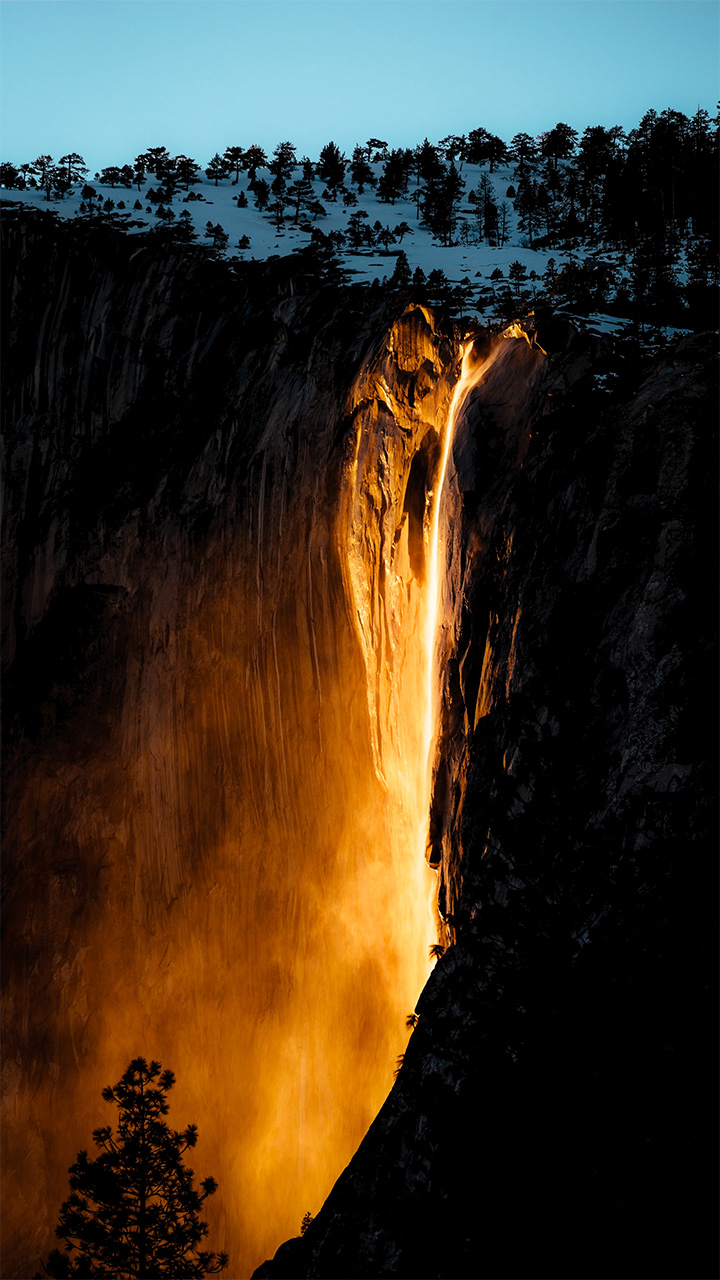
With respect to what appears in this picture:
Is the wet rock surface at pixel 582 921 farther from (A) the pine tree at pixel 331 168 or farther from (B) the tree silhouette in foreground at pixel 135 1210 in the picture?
(A) the pine tree at pixel 331 168

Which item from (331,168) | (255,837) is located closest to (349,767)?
(255,837)

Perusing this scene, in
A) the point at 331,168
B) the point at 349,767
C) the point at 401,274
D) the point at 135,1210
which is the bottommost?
the point at 135,1210

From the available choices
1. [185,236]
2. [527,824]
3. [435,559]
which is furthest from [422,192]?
[527,824]

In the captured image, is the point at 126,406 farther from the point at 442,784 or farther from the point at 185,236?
the point at 442,784

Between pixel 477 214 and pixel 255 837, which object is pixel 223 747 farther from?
pixel 477 214

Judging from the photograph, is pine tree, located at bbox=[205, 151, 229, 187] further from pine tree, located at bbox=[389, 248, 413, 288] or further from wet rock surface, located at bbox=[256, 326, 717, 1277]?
wet rock surface, located at bbox=[256, 326, 717, 1277]

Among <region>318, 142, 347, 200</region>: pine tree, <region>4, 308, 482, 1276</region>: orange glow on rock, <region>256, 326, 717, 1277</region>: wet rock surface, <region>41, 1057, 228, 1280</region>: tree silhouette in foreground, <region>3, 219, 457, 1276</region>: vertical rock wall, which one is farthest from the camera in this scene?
<region>318, 142, 347, 200</region>: pine tree

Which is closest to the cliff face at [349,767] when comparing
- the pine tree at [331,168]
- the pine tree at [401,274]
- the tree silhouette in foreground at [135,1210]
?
the tree silhouette in foreground at [135,1210]

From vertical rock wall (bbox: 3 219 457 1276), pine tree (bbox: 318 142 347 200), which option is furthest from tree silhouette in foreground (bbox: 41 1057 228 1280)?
pine tree (bbox: 318 142 347 200)
